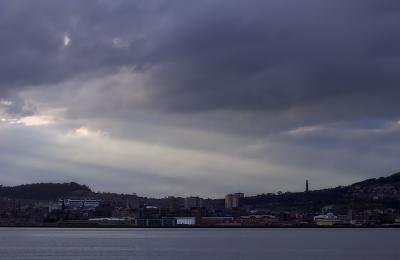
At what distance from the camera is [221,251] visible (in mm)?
92312

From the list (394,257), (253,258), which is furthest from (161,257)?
(394,257)

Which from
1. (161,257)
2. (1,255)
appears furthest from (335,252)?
(1,255)

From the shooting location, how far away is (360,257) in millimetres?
81562

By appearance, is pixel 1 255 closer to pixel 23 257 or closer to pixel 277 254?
pixel 23 257

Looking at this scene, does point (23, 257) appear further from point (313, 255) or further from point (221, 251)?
point (313, 255)

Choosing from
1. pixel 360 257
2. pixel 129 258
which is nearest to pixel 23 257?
pixel 129 258

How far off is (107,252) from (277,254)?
1900 centimetres

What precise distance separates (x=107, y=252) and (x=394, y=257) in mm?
31325

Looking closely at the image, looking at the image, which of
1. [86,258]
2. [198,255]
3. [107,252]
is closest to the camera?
[86,258]

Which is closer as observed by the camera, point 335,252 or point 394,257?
point 394,257

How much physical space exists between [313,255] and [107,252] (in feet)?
75.3

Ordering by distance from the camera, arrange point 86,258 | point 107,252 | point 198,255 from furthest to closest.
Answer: point 107,252
point 198,255
point 86,258

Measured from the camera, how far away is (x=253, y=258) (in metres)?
79.3

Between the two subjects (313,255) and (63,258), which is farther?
(313,255)
